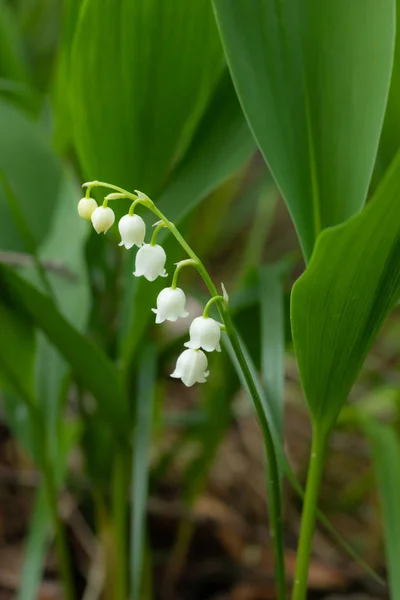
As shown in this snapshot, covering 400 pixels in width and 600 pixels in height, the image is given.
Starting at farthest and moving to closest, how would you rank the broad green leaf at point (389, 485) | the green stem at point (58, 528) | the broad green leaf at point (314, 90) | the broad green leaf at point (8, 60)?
the broad green leaf at point (8, 60)
the green stem at point (58, 528)
the broad green leaf at point (389, 485)
the broad green leaf at point (314, 90)

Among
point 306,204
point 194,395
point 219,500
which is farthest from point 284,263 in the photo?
point 194,395

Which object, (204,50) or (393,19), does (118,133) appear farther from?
(393,19)

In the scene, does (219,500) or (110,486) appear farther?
(219,500)

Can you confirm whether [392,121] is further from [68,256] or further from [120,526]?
[120,526]

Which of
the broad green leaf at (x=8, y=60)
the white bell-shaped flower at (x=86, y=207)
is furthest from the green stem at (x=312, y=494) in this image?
the broad green leaf at (x=8, y=60)

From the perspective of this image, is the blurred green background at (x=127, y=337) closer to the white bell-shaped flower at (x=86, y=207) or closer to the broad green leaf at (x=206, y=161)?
the broad green leaf at (x=206, y=161)

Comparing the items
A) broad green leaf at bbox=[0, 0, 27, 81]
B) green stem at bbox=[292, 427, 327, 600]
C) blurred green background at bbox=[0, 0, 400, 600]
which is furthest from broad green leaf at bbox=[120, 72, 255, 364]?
broad green leaf at bbox=[0, 0, 27, 81]

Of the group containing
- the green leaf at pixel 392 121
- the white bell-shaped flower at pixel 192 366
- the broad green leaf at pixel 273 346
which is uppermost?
the green leaf at pixel 392 121

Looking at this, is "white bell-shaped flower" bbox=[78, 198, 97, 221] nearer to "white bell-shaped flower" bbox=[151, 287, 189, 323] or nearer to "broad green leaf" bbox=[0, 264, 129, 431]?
"white bell-shaped flower" bbox=[151, 287, 189, 323]
